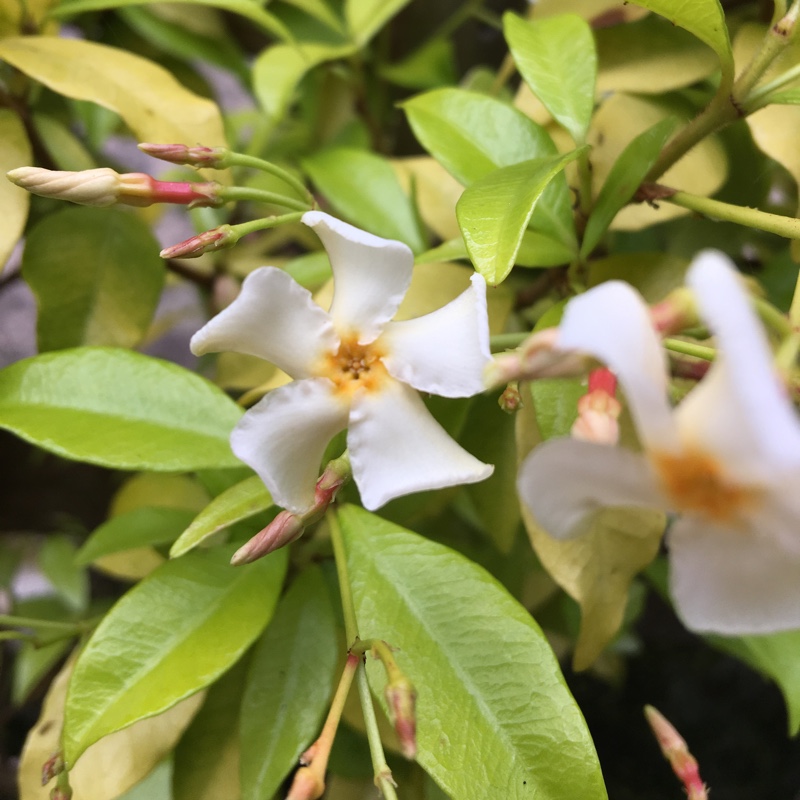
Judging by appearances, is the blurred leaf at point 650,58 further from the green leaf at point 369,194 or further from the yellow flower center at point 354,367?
the yellow flower center at point 354,367

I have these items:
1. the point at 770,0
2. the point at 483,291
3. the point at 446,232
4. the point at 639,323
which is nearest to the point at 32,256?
the point at 446,232

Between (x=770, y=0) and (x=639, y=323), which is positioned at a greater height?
(x=770, y=0)

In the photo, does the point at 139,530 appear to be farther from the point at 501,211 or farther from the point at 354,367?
the point at 501,211

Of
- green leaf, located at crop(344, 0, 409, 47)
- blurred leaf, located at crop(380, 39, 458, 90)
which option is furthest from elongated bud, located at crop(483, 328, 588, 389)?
blurred leaf, located at crop(380, 39, 458, 90)

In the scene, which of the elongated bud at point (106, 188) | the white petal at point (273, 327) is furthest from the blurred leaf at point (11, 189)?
the white petal at point (273, 327)

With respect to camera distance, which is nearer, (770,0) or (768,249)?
(770,0)

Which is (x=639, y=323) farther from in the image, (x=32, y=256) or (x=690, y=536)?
(x=32, y=256)

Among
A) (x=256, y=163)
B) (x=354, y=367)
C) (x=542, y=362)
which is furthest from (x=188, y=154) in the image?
(x=542, y=362)
